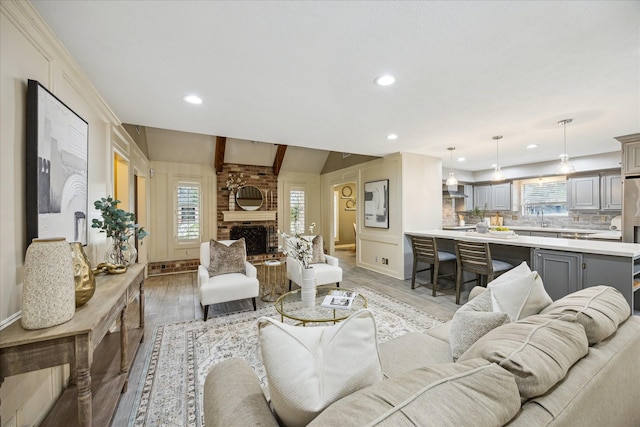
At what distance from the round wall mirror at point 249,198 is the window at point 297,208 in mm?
933

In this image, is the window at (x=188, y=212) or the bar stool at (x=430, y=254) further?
the window at (x=188, y=212)

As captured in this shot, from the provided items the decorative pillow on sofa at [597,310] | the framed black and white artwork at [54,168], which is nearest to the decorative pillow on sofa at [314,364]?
the decorative pillow on sofa at [597,310]

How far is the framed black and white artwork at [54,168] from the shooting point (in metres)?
1.40

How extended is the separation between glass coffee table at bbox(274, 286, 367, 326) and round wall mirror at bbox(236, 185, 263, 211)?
4046 mm

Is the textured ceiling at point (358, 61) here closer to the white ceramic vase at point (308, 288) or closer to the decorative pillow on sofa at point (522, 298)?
the decorative pillow on sofa at point (522, 298)

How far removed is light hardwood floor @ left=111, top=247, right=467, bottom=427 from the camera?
2080 millimetres

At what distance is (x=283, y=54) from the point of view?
1.81 meters

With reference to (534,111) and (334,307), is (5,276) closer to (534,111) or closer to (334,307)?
(334,307)

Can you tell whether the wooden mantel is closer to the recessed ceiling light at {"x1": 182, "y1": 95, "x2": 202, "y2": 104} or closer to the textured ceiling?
the textured ceiling

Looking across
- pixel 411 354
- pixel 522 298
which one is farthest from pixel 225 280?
pixel 522 298

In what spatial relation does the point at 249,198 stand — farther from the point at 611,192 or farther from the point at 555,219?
the point at 611,192

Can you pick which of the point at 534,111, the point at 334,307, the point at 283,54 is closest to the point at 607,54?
the point at 534,111

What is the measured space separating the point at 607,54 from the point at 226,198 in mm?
6231

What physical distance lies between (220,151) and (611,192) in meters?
7.98
